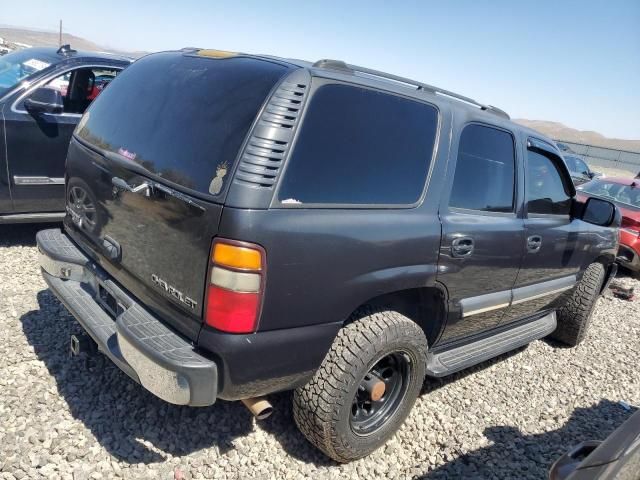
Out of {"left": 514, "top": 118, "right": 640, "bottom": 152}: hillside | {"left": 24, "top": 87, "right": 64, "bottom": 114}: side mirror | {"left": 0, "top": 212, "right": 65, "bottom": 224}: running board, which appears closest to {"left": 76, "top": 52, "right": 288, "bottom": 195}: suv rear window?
{"left": 24, "top": 87, "right": 64, "bottom": 114}: side mirror

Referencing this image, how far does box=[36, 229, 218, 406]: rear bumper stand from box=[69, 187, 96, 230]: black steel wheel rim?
21 centimetres

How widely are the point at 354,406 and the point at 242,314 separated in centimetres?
108

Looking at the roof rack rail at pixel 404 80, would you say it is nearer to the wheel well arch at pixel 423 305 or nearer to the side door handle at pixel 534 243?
the side door handle at pixel 534 243

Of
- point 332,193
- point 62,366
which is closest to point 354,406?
point 332,193

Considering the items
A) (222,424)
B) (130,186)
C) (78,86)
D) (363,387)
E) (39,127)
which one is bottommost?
(222,424)

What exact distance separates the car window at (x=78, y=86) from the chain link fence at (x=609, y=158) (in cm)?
3841

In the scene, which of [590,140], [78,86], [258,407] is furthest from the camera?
[590,140]

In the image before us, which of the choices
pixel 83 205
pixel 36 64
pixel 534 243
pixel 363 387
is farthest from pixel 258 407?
pixel 36 64

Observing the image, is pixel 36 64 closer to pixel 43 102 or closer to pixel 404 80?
pixel 43 102

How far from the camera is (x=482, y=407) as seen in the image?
329 centimetres

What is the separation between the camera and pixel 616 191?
7730 mm

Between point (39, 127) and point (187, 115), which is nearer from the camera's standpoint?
point (187, 115)

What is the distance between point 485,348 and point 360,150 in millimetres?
1844

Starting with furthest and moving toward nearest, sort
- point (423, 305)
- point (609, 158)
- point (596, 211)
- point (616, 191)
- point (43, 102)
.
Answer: point (609, 158) → point (616, 191) → point (43, 102) → point (596, 211) → point (423, 305)
